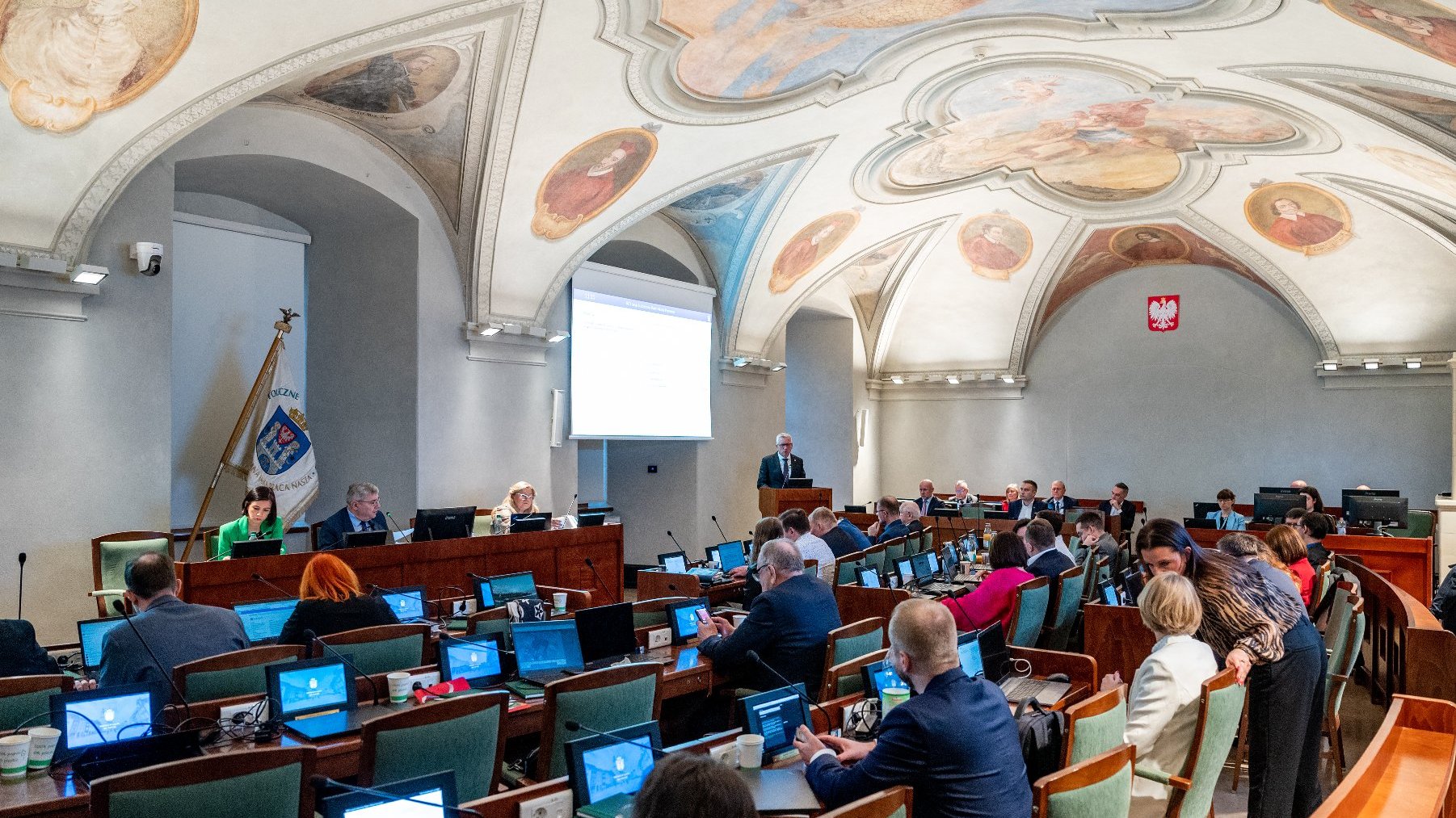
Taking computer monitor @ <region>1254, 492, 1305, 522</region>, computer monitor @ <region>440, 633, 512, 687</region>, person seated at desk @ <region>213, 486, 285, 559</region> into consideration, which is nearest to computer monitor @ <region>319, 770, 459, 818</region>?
computer monitor @ <region>440, 633, 512, 687</region>

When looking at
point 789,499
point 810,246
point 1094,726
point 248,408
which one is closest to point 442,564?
point 248,408

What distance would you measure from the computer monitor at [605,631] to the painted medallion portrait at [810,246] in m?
8.92

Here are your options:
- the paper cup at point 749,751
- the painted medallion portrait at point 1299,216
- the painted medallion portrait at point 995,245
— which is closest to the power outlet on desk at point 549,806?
the paper cup at point 749,751

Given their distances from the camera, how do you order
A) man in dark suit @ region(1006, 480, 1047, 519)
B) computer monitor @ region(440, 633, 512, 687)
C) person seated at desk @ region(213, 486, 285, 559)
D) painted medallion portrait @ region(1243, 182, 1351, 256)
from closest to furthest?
computer monitor @ region(440, 633, 512, 687)
person seated at desk @ region(213, 486, 285, 559)
painted medallion portrait @ region(1243, 182, 1351, 256)
man in dark suit @ region(1006, 480, 1047, 519)

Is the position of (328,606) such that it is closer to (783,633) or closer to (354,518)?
(783,633)

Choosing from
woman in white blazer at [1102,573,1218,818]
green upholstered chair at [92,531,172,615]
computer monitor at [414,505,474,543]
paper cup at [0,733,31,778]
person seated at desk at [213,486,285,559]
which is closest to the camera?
paper cup at [0,733,31,778]

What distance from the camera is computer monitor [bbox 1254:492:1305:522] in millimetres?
12172

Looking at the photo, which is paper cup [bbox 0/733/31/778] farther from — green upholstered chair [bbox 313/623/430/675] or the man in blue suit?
the man in blue suit

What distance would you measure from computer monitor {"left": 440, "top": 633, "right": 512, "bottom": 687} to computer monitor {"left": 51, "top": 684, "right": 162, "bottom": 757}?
1.10 meters

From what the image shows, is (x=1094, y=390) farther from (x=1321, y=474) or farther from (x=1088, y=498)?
(x=1321, y=474)

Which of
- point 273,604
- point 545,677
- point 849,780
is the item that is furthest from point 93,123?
point 849,780

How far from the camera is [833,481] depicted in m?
17.6

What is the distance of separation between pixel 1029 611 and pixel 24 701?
4879mm

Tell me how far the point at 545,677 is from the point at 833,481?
13.4 meters
